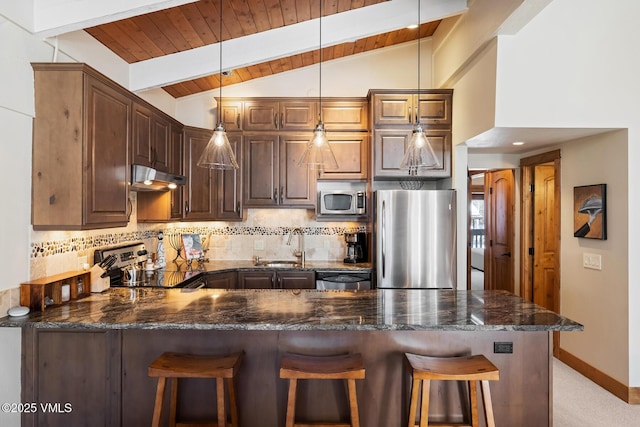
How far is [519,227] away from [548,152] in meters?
1.02

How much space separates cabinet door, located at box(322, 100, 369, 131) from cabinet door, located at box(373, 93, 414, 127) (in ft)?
0.82

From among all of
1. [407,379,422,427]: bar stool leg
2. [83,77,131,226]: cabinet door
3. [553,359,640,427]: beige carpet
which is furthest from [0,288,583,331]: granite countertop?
[553,359,640,427]: beige carpet

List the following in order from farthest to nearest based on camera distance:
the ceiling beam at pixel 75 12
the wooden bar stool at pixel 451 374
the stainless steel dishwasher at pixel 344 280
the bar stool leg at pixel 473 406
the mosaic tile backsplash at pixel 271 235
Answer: the mosaic tile backsplash at pixel 271 235, the stainless steel dishwasher at pixel 344 280, the ceiling beam at pixel 75 12, the bar stool leg at pixel 473 406, the wooden bar stool at pixel 451 374

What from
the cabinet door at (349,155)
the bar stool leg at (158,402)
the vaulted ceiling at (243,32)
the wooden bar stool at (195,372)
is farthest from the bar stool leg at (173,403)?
the cabinet door at (349,155)

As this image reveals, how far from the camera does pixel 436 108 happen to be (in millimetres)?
3744

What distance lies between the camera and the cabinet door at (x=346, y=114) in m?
3.98

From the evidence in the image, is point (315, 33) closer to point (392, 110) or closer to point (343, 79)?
point (343, 79)

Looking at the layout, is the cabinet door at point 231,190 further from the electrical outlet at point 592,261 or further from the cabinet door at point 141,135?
the electrical outlet at point 592,261

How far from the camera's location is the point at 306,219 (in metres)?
4.35

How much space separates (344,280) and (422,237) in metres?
0.92

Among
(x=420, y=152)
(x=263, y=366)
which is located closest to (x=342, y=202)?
(x=420, y=152)

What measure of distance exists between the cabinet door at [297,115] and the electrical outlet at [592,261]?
300cm

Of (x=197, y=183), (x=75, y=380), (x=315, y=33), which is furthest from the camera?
(x=197, y=183)

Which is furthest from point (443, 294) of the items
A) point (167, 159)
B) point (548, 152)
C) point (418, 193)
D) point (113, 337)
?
point (167, 159)
